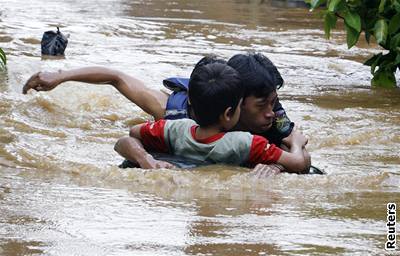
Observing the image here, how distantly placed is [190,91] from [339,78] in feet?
17.9

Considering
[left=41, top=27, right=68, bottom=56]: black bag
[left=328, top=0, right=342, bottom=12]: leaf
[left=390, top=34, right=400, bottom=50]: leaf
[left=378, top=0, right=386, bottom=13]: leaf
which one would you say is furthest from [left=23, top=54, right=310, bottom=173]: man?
[left=41, top=27, right=68, bottom=56]: black bag

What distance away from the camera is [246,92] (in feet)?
17.7

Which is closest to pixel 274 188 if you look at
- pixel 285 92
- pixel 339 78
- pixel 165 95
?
pixel 165 95

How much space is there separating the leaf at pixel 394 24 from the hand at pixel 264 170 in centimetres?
355

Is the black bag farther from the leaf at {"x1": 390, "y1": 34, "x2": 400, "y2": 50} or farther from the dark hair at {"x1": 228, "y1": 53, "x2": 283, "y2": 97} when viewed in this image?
the dark hair at {"x1": 228, "y1": 53, "x2": 283, "y2": 97}

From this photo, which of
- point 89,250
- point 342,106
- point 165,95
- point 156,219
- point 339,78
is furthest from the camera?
point 339,78

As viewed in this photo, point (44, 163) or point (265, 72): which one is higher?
point (265, 72)

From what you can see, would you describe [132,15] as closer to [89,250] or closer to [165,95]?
[165,95]

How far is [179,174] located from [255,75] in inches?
26.5

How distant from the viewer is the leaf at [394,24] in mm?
8516

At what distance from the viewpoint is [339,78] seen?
34.1 feet

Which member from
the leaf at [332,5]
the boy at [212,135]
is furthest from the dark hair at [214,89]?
the leaf at [332,5]

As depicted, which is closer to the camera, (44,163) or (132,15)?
(44,163)

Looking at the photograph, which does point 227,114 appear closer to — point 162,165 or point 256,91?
point 256,91
